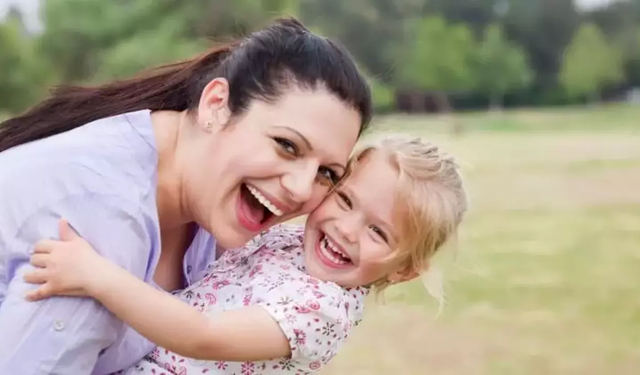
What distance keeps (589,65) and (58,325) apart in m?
3.44

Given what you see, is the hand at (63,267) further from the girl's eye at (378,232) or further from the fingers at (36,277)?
the girl's eye at (378,232)

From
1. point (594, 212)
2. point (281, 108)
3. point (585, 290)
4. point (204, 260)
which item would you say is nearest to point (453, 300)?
point (585, 290)

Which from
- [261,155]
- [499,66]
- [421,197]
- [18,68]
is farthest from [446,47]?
[261,155]

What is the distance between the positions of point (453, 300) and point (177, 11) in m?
2.65

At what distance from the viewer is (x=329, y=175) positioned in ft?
3.72

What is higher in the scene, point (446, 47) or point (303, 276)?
point (303, 276)

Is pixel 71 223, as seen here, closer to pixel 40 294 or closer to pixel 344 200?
pixel 40 294

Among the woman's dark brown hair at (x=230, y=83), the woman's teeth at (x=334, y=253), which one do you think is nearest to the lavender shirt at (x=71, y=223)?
the woman's dark brown hair at (x=230, y=83)

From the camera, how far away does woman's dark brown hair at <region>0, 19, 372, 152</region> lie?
3.59 ft

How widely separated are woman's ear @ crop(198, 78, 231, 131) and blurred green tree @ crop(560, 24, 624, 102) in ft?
10.1

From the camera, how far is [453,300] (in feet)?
11.1

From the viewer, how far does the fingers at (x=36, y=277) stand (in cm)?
95

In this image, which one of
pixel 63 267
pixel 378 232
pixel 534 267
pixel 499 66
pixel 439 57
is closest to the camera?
pixel 63 267

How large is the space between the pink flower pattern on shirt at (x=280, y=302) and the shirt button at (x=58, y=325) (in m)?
0.18
